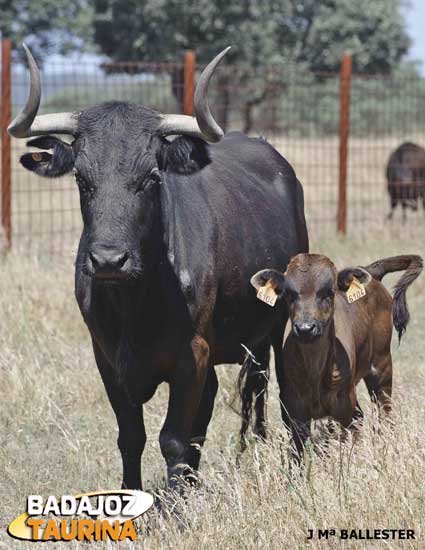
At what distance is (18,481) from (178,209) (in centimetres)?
184

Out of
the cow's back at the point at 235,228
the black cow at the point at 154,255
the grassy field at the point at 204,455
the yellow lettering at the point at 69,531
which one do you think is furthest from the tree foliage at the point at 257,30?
the yellow lettering at the point at 69,531

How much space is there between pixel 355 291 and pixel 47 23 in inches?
1363

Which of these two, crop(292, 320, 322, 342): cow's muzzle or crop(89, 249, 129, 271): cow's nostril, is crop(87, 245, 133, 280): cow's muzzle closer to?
crop(89, 249, 129, 271): cow's nostril

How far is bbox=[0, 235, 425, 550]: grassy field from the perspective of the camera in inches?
168

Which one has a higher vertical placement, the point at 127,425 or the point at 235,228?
the point at 235,228

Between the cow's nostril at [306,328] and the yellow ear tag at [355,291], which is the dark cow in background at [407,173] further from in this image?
the cow's nostril at [306,328]

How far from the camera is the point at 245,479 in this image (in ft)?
15.6

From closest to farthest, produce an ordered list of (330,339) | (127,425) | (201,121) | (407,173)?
(201,121)
(127,425)
(330,339)
(407,173)

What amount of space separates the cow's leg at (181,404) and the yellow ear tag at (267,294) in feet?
1.53

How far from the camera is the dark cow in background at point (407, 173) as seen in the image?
52.1ft

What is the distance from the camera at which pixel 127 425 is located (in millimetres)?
5367

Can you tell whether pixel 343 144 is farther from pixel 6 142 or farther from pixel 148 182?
pixel 148 182

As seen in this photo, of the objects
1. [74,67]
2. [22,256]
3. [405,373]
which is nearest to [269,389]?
[405,373]

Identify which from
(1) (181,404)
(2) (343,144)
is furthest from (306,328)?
(2) (343,144)
